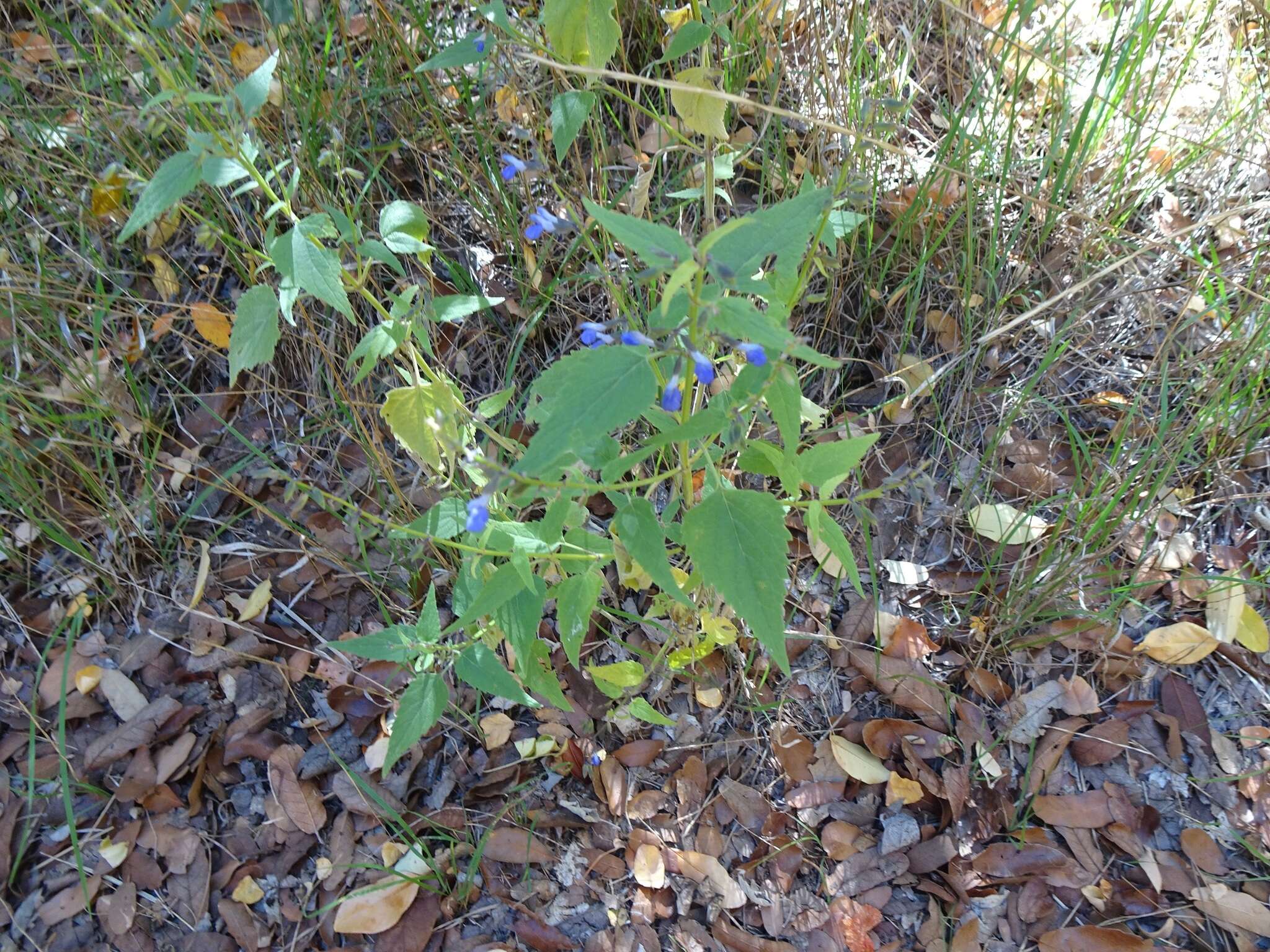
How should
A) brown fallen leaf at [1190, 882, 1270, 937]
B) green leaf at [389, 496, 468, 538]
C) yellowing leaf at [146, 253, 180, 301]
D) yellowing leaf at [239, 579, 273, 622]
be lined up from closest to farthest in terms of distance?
green leaf at [389, 496, 468, 538], brown fallen leaf at [1190, 882, 1270, 937], yellowing leaf at [239, 579, 273, 622], yellowing leaf at [146, 253, 180, 301]

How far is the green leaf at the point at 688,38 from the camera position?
1525 mm

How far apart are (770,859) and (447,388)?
1307mm

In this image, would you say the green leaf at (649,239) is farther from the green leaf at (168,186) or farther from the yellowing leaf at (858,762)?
the yellowing leaf at (858,762)

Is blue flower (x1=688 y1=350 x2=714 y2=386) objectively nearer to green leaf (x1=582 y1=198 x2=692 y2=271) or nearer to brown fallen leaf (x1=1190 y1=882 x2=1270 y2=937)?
green leaf (x1=582 y1=198 x2=692 y2=271)

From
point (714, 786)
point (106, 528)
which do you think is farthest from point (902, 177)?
point (106, 528)

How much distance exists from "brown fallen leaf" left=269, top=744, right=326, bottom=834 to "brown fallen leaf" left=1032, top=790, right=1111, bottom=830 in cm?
174

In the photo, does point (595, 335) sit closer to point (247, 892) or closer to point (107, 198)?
point (247, 892)

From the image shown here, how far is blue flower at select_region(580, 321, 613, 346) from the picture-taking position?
1.32m

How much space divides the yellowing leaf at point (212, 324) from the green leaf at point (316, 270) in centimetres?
136

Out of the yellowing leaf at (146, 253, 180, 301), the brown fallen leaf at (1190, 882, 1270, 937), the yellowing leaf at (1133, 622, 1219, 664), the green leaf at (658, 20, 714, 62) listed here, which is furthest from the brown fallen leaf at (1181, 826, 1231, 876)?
the yellowing leaf at (146, 253, 180, 301)

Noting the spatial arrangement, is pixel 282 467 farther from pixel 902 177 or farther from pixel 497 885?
pixel 902 177

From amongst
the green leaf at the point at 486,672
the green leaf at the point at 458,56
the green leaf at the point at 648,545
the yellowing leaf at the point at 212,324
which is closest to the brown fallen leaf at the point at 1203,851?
the green leaf at the point at 648,545

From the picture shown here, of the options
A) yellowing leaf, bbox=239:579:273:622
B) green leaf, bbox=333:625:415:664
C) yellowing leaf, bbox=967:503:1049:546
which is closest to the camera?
green leaf, bbox=333:625:415:664

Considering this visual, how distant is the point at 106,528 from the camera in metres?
2.46
